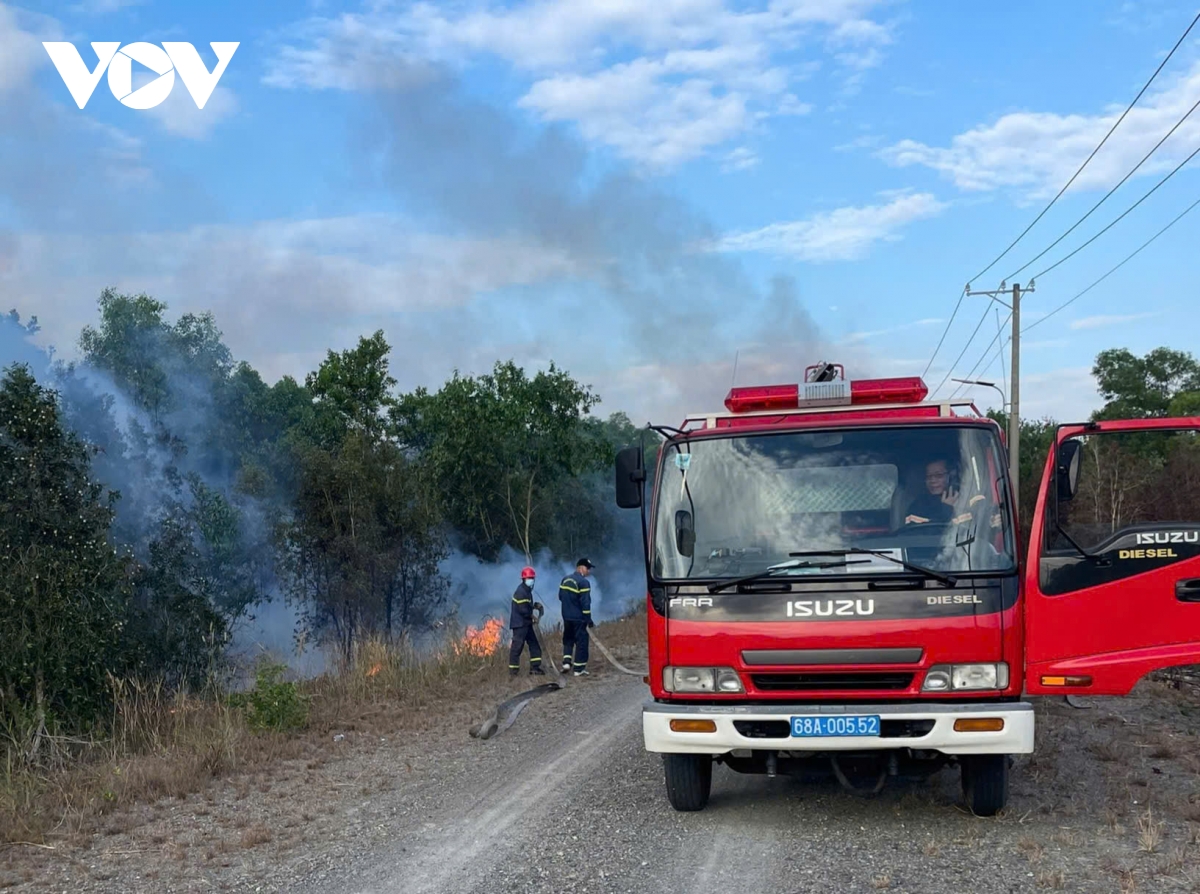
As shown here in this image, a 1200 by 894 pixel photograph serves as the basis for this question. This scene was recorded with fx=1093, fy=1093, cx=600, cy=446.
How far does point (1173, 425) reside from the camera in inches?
249

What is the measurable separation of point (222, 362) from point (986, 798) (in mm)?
59626

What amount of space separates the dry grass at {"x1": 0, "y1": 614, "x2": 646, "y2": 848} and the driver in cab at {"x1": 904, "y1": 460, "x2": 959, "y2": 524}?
4.44 m

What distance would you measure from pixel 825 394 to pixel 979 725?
253 centimetres

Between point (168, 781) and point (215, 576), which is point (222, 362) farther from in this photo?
point (168, 781)

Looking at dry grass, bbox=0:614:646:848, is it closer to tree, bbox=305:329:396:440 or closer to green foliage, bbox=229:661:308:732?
green foliage, bbox=229:661:308:732

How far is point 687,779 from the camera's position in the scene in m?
6.89

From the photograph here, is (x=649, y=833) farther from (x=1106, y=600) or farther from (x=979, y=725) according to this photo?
(x=1106, y=600)

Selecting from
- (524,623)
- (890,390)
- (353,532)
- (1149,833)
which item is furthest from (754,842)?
(353,532)

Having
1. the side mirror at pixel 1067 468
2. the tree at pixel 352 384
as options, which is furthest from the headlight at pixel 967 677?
the tree at pixel 352 384

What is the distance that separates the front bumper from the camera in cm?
596

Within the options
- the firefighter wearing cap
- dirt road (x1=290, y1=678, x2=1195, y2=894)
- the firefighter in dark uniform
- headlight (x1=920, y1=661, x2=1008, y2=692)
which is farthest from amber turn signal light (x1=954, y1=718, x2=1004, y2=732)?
the firefighter in dark uniform

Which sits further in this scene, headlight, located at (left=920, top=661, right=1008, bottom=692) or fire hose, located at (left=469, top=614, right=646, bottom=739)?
fire hose, located at (left=469, top=614, right=646, bottom=739)

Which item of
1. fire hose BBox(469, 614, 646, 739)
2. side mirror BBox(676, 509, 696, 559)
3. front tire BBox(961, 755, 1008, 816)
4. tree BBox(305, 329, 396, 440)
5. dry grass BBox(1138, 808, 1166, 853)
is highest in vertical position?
tree BBox(305, 329, 396, 440)

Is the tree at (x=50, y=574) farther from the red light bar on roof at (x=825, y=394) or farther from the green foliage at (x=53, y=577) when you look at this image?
the red light bar on roof at (x=825, y=394)
